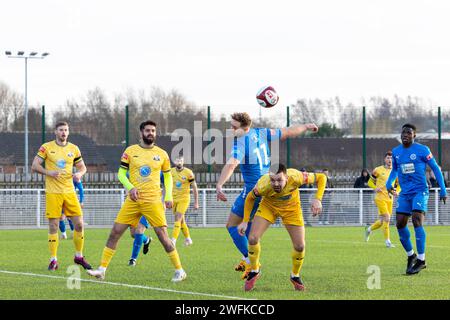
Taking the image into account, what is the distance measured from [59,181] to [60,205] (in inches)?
15.2

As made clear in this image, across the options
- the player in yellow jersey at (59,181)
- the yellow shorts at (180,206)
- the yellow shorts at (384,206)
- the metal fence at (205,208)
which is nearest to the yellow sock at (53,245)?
the player in yellow jersey at (59,181)

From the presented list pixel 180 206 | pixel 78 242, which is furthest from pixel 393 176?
pixel 180 206

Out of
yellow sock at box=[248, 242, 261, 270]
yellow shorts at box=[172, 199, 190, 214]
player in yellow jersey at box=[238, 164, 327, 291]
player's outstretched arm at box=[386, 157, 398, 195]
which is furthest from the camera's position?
yellow shorts at box=[172, 199, 190, 214]

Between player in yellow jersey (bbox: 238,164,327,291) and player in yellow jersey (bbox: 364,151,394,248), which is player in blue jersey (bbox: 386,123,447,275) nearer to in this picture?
player in yellow jersey (bbox: 238,164,327,291)

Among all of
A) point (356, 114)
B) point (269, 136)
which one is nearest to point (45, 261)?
point (269, 136)

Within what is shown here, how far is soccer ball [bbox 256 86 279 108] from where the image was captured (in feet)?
42.6

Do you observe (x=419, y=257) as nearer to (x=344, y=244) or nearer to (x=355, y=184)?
(x=344, y=244)

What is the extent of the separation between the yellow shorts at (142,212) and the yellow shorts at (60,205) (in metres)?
2.12

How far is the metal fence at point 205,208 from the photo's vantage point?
31.1 metres

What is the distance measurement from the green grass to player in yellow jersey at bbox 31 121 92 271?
2.13ft

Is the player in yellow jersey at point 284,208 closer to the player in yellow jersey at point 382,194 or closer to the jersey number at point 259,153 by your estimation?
the jersey number at point 259,153

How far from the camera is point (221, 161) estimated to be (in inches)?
1438

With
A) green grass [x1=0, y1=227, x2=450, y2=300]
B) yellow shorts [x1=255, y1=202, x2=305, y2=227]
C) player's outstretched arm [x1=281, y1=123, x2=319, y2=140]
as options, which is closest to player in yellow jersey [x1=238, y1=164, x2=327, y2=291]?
yellow shorts [x1=255, y1=202, x2=305, y2=227]
